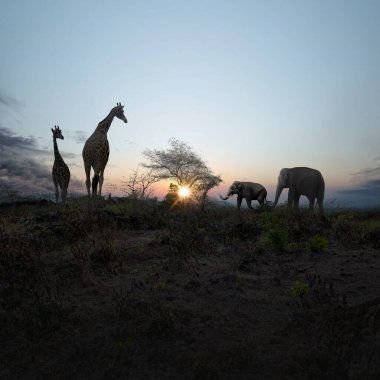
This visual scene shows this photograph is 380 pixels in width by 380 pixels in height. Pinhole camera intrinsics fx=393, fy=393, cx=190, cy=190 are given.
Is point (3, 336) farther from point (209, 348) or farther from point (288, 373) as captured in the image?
point (288, 373)

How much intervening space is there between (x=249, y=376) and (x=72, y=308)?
88.0 inches

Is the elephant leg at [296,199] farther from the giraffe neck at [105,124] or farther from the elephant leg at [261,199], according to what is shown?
the giraffe neck at [105,124]

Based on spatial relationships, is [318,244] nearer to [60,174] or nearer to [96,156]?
[96,156]

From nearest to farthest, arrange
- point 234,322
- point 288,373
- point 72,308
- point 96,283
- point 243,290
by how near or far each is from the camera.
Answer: point 288,373 → point 234,322 → point 72,308 → point 243,290 → point 96,283

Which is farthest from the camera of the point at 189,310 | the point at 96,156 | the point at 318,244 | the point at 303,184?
the point at 303,184

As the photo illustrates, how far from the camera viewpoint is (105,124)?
1512cm

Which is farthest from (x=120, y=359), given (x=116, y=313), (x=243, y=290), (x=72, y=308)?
(x=243, y=290)

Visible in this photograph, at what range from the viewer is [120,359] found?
142 inches

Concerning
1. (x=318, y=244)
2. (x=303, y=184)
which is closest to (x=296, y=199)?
(x=303, y=184)

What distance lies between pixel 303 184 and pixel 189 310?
10.8 metres

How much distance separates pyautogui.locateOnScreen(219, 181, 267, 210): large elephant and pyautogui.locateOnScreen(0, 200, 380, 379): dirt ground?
982 centimetres

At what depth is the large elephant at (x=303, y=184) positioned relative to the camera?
14.0 m

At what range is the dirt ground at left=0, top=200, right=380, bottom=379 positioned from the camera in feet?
11.4

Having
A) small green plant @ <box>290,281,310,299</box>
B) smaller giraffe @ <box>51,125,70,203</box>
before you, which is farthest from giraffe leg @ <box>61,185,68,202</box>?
small green plant @ <box>290,281,310,299</box>
